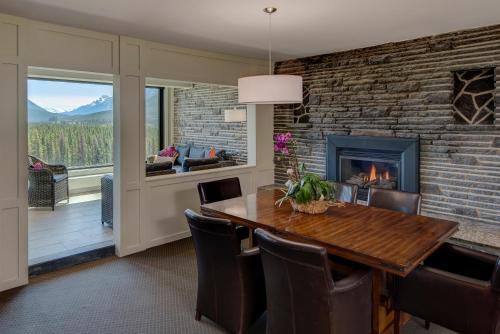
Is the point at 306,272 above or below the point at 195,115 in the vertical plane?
below

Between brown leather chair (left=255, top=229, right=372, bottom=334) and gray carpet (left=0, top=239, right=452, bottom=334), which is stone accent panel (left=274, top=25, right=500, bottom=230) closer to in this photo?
gray carpet (left=0, top=239, right=452, bottom=334)

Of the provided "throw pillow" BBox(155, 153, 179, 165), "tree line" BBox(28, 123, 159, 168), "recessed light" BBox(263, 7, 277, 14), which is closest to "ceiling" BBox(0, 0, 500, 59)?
"recessed light" BBox(263, 7, 277, 14)

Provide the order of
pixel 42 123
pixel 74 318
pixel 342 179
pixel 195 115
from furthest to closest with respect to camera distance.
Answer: pixel 195 115 → pixel 42 123 → pixel 342 179 → pixel 74 318

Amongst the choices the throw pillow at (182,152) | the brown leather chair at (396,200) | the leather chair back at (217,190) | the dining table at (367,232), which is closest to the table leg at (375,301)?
the dining table at (367,232)

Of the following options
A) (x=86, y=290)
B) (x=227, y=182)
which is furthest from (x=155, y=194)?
(x=86, y=290)

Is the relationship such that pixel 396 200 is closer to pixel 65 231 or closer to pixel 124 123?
pixel 124 123

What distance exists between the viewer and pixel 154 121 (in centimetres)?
838

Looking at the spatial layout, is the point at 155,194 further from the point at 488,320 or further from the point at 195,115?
the point at 195,115

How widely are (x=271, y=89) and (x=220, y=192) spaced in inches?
52.8

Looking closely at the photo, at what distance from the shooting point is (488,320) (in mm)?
1896

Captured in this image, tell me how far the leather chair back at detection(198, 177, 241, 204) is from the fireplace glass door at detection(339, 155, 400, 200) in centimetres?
179

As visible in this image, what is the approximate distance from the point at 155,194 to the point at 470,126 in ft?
11.6

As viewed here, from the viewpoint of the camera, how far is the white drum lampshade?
110 inches

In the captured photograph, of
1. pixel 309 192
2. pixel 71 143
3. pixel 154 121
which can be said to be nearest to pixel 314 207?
pixel 309 192
